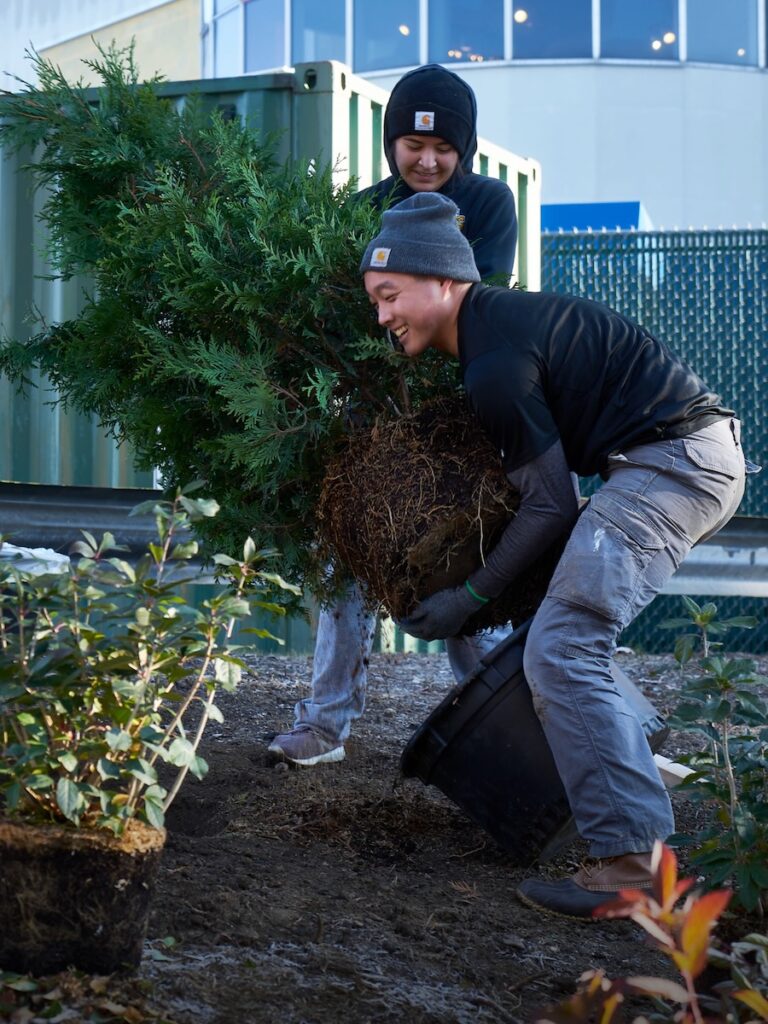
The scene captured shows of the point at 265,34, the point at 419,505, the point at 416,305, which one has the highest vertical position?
the point at 265,34

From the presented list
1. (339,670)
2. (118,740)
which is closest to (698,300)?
(339,670)

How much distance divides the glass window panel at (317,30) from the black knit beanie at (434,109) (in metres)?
13.8

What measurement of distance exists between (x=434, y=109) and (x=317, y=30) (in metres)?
14.2

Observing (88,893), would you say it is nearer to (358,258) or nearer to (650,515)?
(650,515)

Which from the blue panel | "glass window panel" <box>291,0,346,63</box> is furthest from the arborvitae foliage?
"glass window panel" <box>291,0,346,63</box>

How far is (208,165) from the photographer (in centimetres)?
380

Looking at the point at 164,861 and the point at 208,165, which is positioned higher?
the point at 208,165

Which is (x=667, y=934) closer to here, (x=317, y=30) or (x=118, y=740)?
(x=118, y=740)

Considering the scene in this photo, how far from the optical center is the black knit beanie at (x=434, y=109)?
388 cm

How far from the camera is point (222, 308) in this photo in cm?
343

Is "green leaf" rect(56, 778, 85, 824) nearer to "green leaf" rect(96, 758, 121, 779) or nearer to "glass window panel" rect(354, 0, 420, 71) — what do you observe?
"green leaf" rect(96, 758, 121, 779)

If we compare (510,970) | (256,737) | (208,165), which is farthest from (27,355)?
(510,970)

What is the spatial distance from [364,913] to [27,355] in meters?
2.38

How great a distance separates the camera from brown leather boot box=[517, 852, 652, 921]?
302 cm
